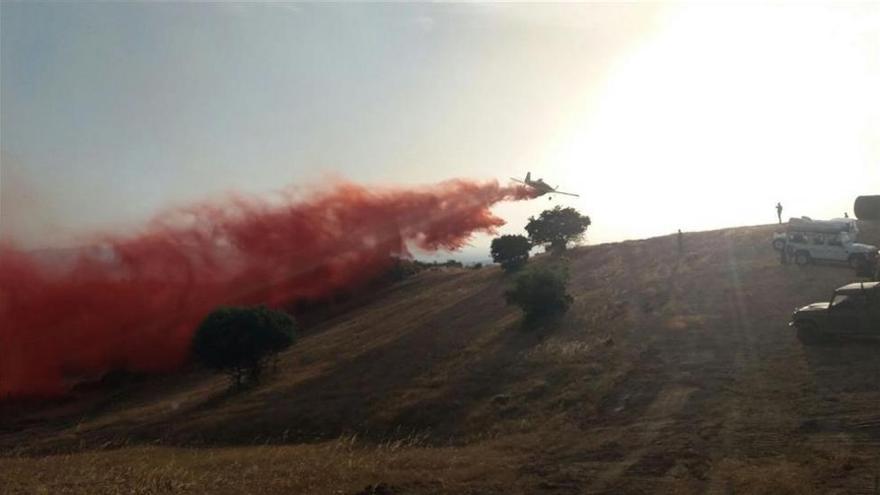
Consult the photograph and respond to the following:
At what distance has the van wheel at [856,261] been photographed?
103 ft

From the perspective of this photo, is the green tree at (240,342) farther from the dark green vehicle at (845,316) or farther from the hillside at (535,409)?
the dark green vehicle at (845,316)

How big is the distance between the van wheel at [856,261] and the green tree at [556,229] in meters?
27.9

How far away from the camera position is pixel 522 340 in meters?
31.6

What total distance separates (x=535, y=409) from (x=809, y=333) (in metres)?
9.72

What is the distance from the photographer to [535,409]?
2167 cm

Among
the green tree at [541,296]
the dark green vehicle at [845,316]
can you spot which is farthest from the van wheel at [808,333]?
the green tree at [541,296]

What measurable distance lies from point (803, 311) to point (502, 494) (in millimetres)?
15449

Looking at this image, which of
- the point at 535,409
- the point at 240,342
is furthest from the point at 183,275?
the point at 535,409

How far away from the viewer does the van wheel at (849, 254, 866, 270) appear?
31.5 meters

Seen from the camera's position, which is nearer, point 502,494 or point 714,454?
point 502,494

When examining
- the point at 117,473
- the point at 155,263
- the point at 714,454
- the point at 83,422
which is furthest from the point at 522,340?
the point at 155,263

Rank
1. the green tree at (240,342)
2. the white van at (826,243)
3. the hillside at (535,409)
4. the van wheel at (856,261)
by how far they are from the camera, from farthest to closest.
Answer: the green tree at (240,342), the white van at (826,243), the van wheel at (856,261), the hillside at (535,409)

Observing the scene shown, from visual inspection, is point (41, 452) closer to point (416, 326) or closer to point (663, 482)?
point (416, 326)

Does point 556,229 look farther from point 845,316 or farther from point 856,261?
point 845,316
